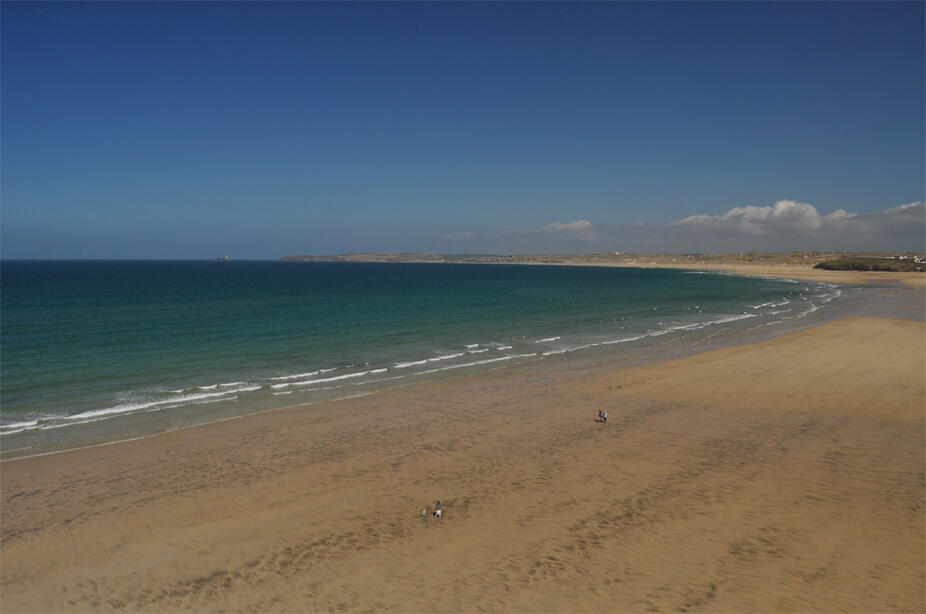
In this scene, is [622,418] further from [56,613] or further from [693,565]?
[56,613]

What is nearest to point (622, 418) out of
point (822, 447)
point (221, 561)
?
point (822, 447)

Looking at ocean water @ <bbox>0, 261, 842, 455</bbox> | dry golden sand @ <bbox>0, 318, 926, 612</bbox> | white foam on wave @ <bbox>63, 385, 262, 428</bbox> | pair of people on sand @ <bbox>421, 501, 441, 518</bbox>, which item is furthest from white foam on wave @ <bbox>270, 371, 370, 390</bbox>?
pair of people on sand @ <bbox>421, 501, 441, 518</bbox>

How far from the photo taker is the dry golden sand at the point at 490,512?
28.4 feet

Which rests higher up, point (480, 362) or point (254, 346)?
point (254, 346)

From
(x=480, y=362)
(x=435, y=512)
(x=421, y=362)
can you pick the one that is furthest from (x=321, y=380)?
(x=435, y=512)

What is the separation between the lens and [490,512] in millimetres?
11281

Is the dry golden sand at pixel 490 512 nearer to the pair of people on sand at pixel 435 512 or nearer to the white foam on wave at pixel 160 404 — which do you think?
the pair of people on sand at pixel 435 512

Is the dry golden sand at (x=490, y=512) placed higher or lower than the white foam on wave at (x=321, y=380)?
lower

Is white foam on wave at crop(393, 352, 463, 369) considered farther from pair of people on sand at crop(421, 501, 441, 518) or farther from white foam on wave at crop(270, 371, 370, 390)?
pair of people on sand at crop(421, 501, 441, 518)

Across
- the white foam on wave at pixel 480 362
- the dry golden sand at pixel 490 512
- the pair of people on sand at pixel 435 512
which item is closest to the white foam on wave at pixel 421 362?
the white foam on wave at pixel 480 362

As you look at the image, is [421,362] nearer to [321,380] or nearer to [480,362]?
[480,362]

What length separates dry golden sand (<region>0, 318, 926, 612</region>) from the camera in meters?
8.66

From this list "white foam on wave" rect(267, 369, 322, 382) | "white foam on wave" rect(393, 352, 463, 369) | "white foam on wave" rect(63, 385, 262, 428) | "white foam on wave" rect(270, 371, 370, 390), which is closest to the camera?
"white foam on wave" rect(63, 385, 262, 428)

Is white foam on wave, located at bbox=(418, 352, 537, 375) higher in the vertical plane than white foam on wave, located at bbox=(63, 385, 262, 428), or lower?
lower
